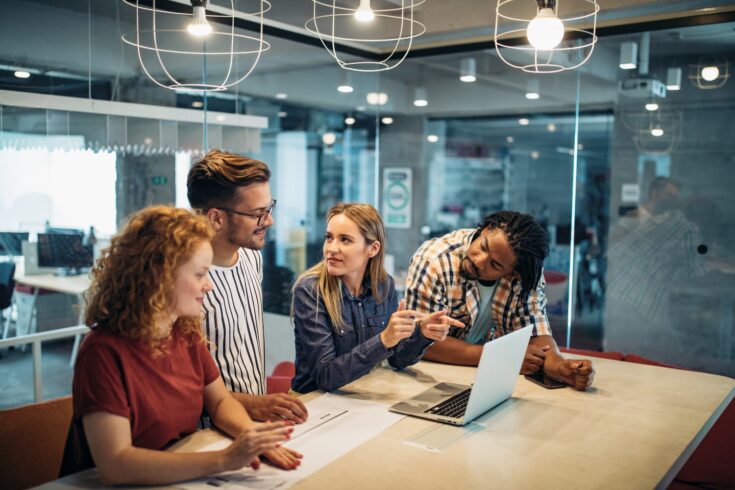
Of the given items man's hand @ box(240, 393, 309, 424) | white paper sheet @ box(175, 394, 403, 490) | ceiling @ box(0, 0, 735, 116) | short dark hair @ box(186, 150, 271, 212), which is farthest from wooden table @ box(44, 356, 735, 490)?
ceiling @ box(0, 0, 735, 116)

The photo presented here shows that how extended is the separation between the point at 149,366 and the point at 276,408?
42cm

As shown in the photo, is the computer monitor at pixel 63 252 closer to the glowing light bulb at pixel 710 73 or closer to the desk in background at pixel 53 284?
the desk in background at pixel 53 284

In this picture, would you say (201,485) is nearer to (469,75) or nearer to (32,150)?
(32,150)

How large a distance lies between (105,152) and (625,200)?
11.0 ft

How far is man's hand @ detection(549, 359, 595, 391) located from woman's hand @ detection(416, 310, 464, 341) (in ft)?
1.42

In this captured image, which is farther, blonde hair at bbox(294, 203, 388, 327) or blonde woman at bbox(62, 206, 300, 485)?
blonde hair at bbox(294, 203, 388, 327)

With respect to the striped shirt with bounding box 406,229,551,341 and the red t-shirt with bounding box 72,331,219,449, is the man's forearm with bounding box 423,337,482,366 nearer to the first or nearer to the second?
the striped shirt with bounding box 406,229,551,341

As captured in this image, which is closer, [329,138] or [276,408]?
[276,408]

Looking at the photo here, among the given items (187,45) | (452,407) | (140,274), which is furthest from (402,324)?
(187,45)

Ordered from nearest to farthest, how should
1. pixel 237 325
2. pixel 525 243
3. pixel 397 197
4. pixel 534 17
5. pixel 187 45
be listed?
pixel 237 325 → pixel 525 243 → pixel 534 17 → pixel 187 45 → pixel 397 197

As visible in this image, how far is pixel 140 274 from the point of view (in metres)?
1.58

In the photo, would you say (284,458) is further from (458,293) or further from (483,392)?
(458,293)

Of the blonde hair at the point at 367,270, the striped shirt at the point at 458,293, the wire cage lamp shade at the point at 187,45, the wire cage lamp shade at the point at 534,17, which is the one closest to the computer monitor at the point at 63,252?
the wire cage lamp shade at the point at 187,45

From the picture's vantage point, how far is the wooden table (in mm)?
1550
